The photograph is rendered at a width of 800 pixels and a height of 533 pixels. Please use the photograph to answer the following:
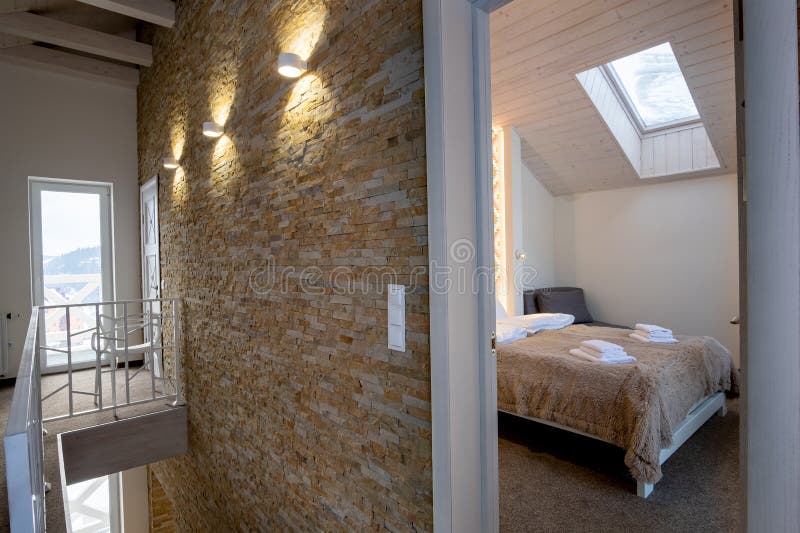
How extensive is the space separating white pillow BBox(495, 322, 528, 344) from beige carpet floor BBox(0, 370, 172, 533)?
2.97 m

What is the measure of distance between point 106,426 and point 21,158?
3.34m

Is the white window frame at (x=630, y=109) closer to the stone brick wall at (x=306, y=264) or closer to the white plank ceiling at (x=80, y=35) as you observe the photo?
the stone brick wall at (x=306, y=264)

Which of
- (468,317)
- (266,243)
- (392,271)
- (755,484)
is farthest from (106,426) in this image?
(755,484)

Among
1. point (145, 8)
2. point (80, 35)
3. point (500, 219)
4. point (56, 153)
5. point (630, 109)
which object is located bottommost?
point (500, 219)

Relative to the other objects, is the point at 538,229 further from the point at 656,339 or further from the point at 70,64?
the point at 70,64

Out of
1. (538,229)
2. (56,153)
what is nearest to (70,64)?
(56,153)

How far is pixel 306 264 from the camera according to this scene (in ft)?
6.93

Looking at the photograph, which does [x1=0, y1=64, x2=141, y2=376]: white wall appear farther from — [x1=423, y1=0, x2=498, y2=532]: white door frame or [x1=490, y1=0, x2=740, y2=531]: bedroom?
[x1=423, y1=0, x2=498, y2=532]: white door frame

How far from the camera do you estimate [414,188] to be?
57.9 inches

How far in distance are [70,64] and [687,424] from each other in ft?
22.8

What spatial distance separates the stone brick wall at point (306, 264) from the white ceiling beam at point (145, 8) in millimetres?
165

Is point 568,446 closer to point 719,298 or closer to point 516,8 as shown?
point 719,298

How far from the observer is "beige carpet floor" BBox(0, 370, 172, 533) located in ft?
7.28

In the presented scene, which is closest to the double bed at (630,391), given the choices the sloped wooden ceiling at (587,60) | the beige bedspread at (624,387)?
the beige bedspread at (624,387)
